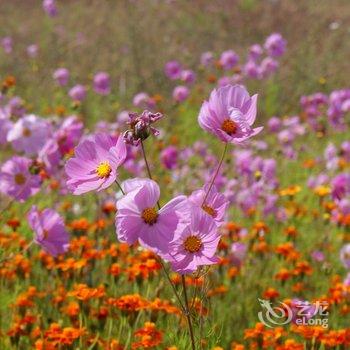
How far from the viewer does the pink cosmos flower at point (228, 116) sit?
4.45 ft

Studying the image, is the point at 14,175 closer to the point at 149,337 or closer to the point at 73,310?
the point at 73,310

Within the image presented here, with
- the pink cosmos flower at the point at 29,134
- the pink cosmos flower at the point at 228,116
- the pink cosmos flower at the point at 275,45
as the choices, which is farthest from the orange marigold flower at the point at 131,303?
the pink cosmos flower at the point at 275,45

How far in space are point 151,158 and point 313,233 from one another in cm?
142

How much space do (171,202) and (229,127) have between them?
0.77 feet

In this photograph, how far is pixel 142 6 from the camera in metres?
10.3

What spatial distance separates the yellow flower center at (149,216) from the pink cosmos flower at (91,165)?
4.5 inches

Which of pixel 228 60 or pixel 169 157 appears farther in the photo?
pixel 228 60

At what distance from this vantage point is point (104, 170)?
52.7 inches

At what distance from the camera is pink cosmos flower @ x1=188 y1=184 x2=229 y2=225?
138 centimetres

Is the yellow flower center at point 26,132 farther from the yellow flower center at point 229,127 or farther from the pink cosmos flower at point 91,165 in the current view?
the yellow flower center at point 229,127

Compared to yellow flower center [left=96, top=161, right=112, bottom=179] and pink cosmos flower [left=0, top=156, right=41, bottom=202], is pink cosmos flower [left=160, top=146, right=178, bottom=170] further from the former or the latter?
yellow flower center [left=96, top=161, right=112, bottom=179]

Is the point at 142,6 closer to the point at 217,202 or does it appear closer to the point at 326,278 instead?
the point at 326,278

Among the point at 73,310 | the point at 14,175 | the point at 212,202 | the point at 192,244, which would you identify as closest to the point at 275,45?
the point at 14,175

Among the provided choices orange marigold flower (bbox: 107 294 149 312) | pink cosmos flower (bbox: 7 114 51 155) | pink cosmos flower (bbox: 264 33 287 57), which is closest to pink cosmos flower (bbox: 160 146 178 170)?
pink cosmos flower (bbox: 7 114 51 155)
